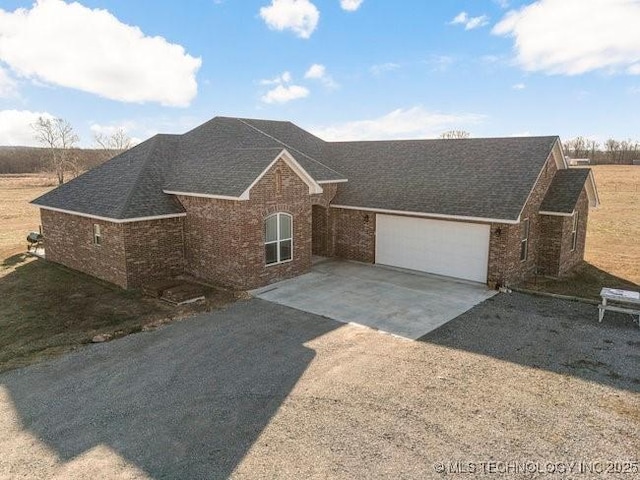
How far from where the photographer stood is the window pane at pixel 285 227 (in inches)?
640

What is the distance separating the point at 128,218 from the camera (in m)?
15.0

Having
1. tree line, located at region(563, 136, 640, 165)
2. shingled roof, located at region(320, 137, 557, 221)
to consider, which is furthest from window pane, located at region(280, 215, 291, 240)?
tree line, located at region(563, 136, 640, 165)

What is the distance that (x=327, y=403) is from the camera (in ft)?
27.7

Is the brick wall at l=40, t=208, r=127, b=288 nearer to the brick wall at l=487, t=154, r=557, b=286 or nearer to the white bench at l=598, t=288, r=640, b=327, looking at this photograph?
the brick wall at l=487, t=154, r=557, b=286

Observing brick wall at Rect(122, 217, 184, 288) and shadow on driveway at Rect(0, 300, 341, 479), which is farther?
brick wall at Rect(122, 217, 184, 288)

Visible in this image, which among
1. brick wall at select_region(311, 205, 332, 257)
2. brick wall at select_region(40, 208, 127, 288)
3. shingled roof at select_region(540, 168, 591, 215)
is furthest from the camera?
brick wall at select_region(311, 205, 332, 257)

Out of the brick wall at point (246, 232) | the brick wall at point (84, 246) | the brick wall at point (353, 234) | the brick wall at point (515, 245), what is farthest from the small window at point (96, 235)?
the brick wall at point (515, 245)

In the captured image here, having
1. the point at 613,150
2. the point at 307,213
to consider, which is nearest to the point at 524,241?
the point at 307,213

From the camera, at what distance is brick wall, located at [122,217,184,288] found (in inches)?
606

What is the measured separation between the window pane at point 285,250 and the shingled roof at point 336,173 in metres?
2.75

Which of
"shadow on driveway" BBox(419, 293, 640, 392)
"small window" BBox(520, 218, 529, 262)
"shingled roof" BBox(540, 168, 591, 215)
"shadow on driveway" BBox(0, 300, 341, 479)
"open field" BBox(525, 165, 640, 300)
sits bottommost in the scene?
"shadow on driveway" BBox(0, 300, 341, 479)

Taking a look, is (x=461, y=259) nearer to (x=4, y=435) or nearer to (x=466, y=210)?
(x=466, y=210)

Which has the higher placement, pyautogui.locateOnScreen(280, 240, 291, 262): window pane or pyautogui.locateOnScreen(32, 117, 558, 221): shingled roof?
pyautogui.locateOnScreen(32, 117, 558, 221): shingled roof

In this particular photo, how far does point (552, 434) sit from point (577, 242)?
13.7 meters
